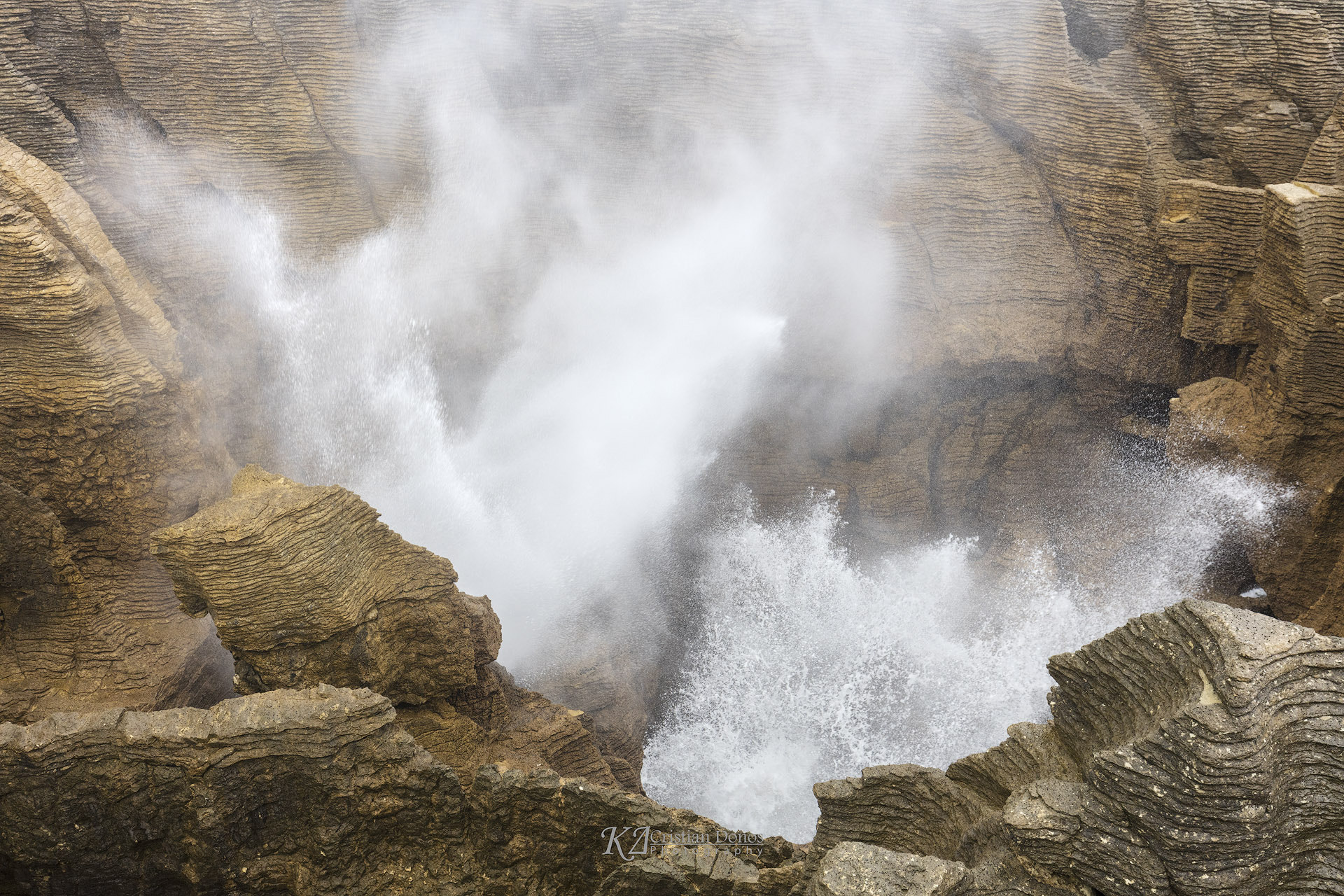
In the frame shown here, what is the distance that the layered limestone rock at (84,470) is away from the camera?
918 cm

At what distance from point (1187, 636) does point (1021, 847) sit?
5.39 feet

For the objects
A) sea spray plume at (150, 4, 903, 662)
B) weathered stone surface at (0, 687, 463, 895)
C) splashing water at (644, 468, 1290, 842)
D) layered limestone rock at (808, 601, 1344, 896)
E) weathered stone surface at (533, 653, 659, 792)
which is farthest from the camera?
sea spray plume at (150, 4, 903, 662)

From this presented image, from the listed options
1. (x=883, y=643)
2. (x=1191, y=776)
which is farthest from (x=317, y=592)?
(x=883, y=643)

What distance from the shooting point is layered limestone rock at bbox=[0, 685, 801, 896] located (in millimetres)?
7273

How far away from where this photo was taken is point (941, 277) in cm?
1322

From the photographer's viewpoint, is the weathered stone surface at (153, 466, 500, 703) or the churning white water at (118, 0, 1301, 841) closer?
the weathered stone surface at (153, 466, 500, 703)

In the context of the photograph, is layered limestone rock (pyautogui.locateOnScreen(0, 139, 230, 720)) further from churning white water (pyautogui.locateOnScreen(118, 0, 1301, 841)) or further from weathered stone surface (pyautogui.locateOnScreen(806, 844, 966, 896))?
weathered stone surface (pyautogui.locateOnScreen(806, 844, 966, 896))

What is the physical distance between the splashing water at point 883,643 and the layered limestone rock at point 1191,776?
578 cm

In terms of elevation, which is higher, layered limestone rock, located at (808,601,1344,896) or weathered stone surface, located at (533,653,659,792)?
layered limestone rock, located at (808,601,1344,896)

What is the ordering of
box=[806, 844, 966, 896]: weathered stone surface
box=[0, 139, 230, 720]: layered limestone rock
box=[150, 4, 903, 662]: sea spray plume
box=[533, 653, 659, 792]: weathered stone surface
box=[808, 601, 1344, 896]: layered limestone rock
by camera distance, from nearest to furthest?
box=[808, 601, 1344, 896]: layered limestone rock
box=[806, 844, 966, 896]: weathered stone surface
box=[0, 139, 230, 720]: layered limestone rock
box=[533, 653, 659, 792]: weathered stone surface
box=[150, 4, 903, 662]: sea spray plume

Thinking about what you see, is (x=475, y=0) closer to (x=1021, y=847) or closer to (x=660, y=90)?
(x=660, y=90)

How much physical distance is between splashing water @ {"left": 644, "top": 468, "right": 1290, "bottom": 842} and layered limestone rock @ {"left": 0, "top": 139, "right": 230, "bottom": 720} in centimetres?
598

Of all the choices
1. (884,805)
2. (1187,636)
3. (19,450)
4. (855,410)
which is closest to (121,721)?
(19,450)

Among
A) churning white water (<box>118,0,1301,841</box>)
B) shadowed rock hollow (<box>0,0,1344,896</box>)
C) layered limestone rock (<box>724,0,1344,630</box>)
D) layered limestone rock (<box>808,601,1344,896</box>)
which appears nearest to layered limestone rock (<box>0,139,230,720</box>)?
shadowed rock hollow (<box>0,0,1344,896</box>)
